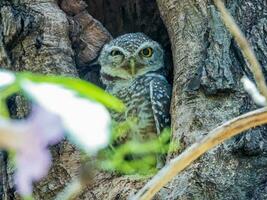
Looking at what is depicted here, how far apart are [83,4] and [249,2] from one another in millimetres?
920

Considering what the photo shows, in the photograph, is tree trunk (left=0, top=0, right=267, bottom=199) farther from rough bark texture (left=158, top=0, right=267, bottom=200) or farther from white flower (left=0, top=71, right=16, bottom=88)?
white flower (left=0, top=71, right=16, bottom=88)

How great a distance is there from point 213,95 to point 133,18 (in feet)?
4.45

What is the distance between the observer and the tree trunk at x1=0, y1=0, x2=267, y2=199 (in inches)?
79.6

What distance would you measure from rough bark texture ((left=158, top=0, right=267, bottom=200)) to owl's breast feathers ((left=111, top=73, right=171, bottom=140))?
324 mm

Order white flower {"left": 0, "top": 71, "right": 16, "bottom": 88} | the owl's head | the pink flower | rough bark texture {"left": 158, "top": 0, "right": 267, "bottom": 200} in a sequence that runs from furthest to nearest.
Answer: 1. the owl's head
2. rough bark texture {"left": 158, "top": 0, "right": 267, "bottom": 200}
3. white flower {"left": 0, "top": 71, "right": 16, "bottom": 88}
4. the pink flower

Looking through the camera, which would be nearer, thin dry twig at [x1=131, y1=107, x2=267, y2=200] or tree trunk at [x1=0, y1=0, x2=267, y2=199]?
thin dry twig at [x1=131, y1=107, x2=267, y2=200]

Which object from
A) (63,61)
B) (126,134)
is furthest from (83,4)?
(126,134)

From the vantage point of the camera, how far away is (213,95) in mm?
2244

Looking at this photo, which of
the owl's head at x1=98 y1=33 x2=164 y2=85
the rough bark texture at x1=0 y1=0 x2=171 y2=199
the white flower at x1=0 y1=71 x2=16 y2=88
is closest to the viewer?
the white flower at x1=0 y1=71 x2=16 y2=88

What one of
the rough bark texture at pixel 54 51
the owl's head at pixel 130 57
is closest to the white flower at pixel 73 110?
the rough bark texture at pixel 54 51

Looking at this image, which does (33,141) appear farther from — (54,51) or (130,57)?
(130,57)

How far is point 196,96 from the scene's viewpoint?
7.52ft

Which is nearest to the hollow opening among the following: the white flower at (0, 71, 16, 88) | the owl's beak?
the owl's beak

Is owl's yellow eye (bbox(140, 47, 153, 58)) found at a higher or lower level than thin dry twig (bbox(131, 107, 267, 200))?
higher
